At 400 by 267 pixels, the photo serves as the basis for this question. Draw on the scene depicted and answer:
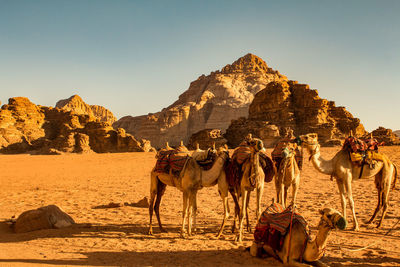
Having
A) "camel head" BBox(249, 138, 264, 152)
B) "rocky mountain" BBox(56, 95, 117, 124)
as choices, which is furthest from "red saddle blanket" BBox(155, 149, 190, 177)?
"rocky mountain" BBox(56, 95, 117, 124)

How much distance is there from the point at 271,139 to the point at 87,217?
44048 mm

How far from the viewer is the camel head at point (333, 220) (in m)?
3.83

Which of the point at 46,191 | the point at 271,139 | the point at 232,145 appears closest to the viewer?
the point at 46,191

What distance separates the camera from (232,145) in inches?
2105

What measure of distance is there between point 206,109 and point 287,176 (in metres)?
102

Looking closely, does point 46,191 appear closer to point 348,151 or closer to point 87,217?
point 87,217

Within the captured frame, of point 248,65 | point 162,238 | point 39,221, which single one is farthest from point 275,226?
point 248,65

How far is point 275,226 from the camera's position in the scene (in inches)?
182

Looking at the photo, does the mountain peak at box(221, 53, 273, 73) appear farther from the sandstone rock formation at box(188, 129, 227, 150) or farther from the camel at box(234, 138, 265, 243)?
the camel at box(234, 138, 265, 243)

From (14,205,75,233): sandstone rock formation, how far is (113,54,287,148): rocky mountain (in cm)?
8503

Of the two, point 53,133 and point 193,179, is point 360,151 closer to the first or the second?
point 193,179

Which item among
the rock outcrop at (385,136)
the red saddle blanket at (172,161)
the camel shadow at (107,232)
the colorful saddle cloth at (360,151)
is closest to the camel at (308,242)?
the camel shadow at (107,232)

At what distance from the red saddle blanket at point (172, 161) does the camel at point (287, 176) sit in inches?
85.9

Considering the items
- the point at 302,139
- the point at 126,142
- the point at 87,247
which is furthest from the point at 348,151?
the point at 126,142
